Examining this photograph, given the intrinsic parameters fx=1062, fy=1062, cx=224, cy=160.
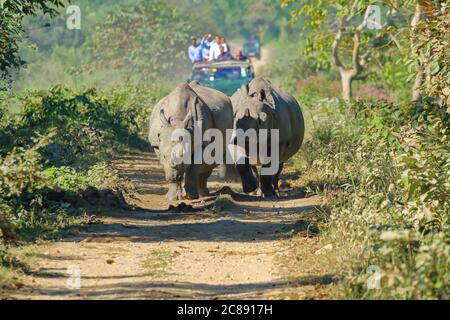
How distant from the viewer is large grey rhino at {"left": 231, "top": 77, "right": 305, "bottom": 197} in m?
16.1

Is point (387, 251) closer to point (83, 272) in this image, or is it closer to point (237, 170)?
point (83, 272)

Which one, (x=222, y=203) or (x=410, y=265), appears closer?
(x=410, y=265)

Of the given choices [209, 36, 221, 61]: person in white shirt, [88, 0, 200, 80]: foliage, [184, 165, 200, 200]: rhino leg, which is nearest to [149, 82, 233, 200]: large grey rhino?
[184, 165, 200, 200]: rhino leg

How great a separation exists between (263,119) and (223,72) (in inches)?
385

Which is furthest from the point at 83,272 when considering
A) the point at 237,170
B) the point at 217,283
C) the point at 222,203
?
the point at 237,170

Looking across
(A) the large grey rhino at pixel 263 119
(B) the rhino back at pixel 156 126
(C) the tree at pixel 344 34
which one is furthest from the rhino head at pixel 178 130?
(C) the tree at pixel 344 34

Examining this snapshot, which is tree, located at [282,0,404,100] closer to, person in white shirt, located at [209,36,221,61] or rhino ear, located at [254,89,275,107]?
person in white shirt, located at [209,36,221,61]

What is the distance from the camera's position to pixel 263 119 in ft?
52.6

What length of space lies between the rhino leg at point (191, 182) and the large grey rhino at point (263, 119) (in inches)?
46.7

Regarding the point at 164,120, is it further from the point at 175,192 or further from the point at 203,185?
the point at 203,185

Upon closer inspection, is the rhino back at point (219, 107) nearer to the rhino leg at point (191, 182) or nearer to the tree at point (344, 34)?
the rhino leg at point (191, 182)

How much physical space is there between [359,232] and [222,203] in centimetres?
490

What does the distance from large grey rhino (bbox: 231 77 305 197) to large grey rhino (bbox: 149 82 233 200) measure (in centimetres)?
42

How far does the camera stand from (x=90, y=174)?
14.7 meters
